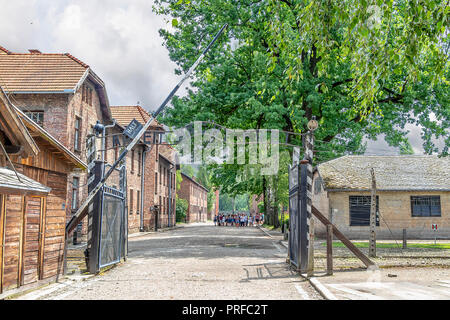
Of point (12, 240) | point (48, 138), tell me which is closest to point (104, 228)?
point (48, 138)

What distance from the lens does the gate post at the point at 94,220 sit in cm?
1230

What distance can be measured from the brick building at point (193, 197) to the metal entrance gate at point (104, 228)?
5759 centimetres

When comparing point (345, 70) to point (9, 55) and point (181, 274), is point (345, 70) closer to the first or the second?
point (181, 274)

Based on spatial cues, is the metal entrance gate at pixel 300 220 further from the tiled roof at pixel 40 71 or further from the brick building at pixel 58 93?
the tiled roof at pixel 40 71

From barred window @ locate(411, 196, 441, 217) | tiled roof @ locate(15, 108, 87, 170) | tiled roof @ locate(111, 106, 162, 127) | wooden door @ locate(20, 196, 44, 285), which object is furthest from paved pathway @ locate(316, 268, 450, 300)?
tiled roof @ locate(111, 106, 162, 127)

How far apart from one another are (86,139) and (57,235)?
16648 millimetres

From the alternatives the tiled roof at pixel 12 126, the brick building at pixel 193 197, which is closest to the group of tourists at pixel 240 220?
the brick building at pixel 193 197

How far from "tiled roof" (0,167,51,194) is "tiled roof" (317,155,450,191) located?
2263 cm

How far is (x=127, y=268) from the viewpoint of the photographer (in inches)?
542

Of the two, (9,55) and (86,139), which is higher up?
(9,55)

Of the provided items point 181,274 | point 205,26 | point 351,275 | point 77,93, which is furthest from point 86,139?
point 351,275

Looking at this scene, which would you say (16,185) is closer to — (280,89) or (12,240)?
(12,240)

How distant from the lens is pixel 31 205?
Result: 33.4 ft

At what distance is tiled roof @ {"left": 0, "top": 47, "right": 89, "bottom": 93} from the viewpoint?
24672mm
